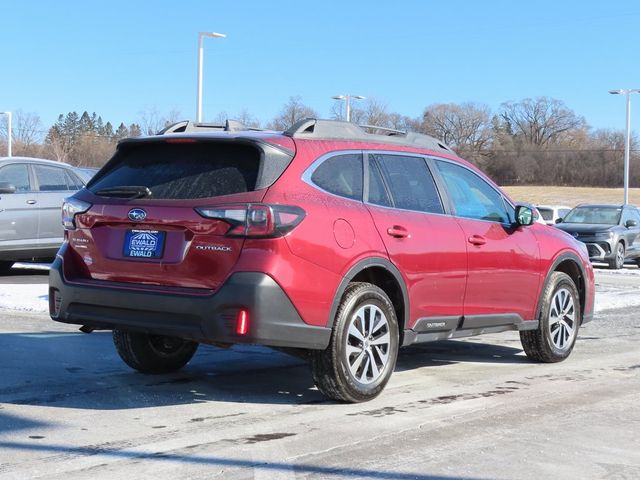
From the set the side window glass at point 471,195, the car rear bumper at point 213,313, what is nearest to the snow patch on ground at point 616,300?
the side window glass at point 471,195

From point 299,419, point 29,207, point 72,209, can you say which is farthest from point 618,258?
point 72,209

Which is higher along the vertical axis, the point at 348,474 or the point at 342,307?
the point at 342,307

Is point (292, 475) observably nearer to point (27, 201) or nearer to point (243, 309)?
point (243, 309)

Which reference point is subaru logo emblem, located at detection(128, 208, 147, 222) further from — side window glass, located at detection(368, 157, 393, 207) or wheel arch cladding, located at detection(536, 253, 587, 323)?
wheel arch cladding, located at detection(536, 253, 587, 323)

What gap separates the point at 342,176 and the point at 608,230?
1767cm

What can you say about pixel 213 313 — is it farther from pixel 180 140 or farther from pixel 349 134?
pixel 349 134

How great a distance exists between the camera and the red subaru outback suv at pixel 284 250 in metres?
5.36

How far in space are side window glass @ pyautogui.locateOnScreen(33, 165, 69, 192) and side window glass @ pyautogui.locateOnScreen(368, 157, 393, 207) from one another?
29.9ft

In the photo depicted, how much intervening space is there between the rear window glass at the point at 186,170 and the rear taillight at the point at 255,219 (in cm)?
17

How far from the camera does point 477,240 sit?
693cm

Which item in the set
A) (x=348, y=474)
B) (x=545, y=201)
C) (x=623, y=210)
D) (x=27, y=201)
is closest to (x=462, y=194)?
(x=348, y=474)

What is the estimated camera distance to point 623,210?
23.8 m

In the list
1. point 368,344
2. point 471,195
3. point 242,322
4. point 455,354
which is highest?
point 471,195

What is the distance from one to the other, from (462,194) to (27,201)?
881 centimetres
